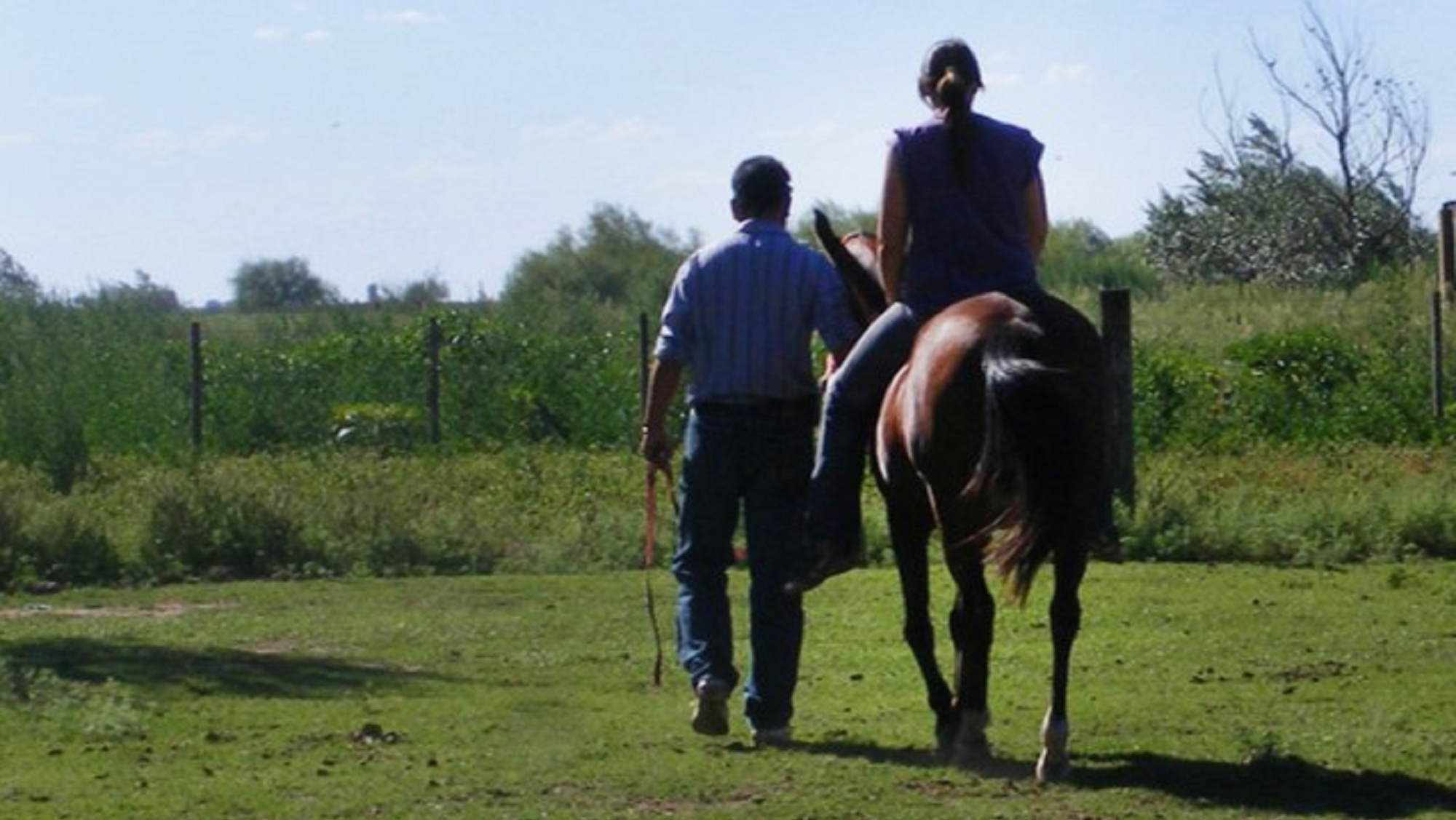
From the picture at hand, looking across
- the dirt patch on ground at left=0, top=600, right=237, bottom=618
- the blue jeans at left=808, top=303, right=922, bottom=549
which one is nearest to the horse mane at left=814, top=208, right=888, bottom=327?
the blue jeans at left=808, top=303, right=922, bottom=549

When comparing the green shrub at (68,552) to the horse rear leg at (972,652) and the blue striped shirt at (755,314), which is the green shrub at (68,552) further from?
the horse rear leg at (972,652)

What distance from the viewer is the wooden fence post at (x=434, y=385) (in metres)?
25.7

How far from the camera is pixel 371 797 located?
8531 millimetres

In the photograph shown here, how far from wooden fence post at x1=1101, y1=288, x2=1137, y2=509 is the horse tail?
28.6 ft

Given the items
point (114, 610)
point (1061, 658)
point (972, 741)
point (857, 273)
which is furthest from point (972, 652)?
point (114, 610)

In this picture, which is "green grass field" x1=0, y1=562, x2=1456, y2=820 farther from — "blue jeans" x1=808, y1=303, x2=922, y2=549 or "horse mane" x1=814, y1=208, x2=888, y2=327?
"horse mane" x1=814, y1=208, x2=888, y2=327

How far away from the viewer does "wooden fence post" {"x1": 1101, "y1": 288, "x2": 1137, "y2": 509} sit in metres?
17.4

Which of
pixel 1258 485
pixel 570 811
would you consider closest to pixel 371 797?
pixel 570 811

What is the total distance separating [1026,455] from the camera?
844 cm

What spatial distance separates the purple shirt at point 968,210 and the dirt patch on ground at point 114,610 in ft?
24.4

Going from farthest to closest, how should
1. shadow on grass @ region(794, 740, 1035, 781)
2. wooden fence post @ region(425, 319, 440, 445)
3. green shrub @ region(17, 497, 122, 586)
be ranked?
wooden fence post @ region(425, 319, 440, 445) < green shrub @ region(17, 497, 122, 586) < shadow on grass @ region(794, 740, 1035, 781)

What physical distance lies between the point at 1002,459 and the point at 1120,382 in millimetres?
9263

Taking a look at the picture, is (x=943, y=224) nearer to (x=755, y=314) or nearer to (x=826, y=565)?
(x=755, y=314)

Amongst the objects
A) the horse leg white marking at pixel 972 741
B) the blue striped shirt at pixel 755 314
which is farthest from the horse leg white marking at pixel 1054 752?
the blue striped shirt at pixel 755 314
